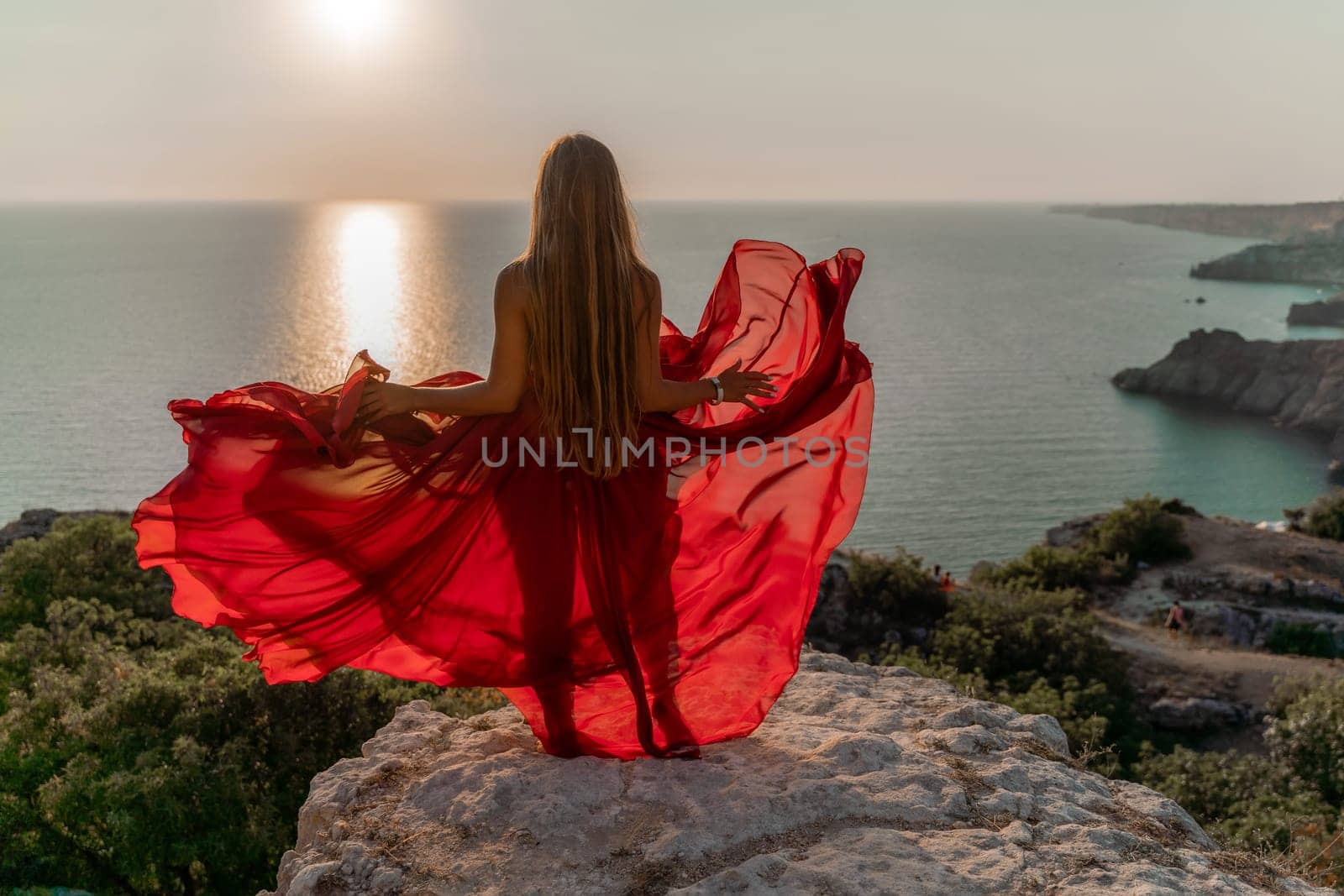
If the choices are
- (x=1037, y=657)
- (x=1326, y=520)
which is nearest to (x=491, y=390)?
(x=1037, y=657)

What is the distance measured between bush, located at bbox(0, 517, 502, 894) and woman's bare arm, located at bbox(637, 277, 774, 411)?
4655mm

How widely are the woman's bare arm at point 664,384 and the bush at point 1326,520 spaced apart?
113 feet

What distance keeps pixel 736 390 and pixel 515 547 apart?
1.25 meters

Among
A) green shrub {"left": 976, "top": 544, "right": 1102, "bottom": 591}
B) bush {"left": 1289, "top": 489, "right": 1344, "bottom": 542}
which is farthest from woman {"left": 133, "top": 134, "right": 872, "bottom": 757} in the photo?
bush {"left": 1289, "top": 489, "right": 1344, "bottom": 542}

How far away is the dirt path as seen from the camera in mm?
17469

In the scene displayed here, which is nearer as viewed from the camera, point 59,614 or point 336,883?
point 336,883

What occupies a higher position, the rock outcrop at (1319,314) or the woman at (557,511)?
the rock outcrop at (1319,314)

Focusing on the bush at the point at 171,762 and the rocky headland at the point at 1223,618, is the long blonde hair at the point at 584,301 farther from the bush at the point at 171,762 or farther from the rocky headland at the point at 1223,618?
the rocky headland at the point at 1223,618

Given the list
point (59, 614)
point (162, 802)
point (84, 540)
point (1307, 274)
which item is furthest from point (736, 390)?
point (1307, 274)

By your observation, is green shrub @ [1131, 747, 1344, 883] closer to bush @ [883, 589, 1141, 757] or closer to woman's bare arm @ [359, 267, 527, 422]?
bush @ [883, 589, 1141, 757]

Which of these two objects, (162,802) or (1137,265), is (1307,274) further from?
(162,802)

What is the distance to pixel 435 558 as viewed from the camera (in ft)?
14.4

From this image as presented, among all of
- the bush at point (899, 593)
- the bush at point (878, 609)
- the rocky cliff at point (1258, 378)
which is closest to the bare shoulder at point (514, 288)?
the bush at point (878, 609)

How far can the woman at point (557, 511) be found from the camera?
408 cm
